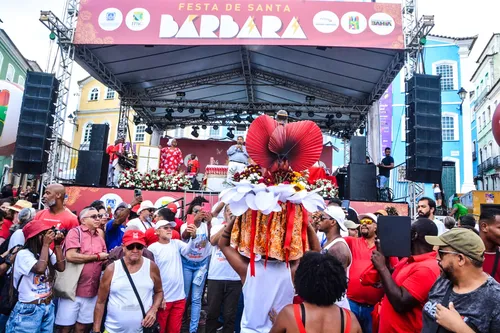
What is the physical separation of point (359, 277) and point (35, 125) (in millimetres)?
9061

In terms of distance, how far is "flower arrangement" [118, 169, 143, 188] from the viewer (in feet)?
33.5

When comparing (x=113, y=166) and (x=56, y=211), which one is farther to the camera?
(x=113, y=166)

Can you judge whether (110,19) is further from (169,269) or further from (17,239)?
(169,269)

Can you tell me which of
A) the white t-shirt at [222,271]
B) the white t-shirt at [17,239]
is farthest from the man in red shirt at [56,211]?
the white t-shirt at [222,271]

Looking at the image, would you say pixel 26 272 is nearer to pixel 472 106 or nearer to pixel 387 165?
pixel 387 165

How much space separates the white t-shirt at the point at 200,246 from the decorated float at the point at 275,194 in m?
2.27

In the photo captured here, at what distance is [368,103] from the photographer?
44.7 ft

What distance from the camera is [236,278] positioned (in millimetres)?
4551

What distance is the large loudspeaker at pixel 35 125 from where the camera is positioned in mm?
9227

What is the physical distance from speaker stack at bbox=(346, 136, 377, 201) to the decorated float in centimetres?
768

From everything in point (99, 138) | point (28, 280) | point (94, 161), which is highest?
point (99, 138)

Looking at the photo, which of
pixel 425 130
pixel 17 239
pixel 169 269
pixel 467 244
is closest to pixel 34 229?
pixel 17 239

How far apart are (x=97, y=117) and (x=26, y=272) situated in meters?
30.5

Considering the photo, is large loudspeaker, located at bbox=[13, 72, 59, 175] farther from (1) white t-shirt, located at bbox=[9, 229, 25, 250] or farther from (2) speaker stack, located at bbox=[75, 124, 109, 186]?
(1) white t-shirt, located at bbox=[9, 229, 25, 250]
